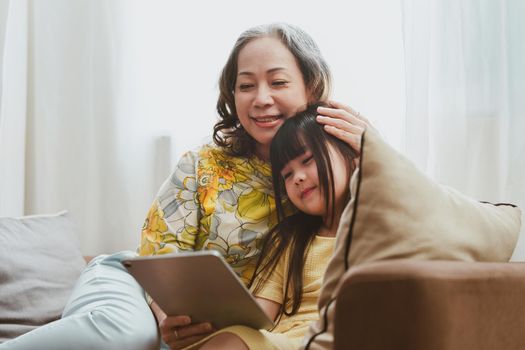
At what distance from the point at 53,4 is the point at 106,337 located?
4.36 ft

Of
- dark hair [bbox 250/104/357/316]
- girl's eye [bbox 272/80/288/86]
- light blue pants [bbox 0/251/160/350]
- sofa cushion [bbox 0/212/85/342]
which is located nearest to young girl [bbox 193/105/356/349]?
dark hair [bbox 250/104/357/316]

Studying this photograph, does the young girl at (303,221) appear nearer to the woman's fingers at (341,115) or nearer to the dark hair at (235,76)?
the woman's fingers at (341,115)

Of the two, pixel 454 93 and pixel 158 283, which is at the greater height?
pixel 454 93

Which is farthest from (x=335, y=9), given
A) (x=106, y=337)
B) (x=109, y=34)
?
(x=106, y=337)

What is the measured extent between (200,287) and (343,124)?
53 cm

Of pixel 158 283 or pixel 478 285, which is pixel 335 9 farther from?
pixel 478 285

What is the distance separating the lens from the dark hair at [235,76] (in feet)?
5.21

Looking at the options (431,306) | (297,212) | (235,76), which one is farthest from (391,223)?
(235,76)

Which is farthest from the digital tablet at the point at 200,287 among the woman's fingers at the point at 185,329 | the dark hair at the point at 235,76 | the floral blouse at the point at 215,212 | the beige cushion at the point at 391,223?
the dark hair at the point at 235,76

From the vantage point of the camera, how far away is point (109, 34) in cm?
211

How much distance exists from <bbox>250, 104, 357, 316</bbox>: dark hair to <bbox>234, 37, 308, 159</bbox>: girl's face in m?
0.09

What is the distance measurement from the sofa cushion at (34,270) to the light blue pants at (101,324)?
8.3 inches

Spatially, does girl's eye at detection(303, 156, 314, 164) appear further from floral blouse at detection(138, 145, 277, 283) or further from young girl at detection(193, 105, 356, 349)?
floral blouse at detection(138, 145, 277, 283)

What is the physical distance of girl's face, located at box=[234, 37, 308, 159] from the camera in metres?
1.54
